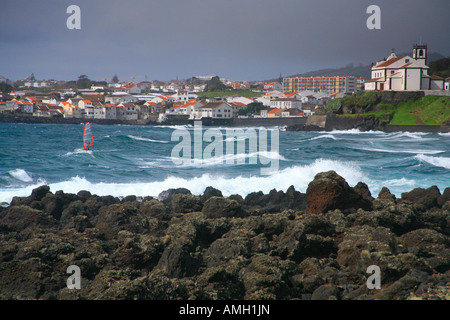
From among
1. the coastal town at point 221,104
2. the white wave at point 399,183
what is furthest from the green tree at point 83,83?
the white wave at point 399,183

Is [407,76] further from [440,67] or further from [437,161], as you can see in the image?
[437,161]

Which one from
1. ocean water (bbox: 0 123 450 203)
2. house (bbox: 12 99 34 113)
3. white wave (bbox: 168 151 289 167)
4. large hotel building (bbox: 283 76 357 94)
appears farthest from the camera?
large hotel building (bbox: 283 76 357 94)

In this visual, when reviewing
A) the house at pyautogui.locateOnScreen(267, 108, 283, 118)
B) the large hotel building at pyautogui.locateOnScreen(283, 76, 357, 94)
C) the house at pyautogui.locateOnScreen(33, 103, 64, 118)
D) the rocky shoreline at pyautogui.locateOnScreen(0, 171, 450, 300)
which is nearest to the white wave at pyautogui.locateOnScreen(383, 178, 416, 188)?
the rocky shoreline at pyautogui.locateOnScreen(0, 171, 450, 300)

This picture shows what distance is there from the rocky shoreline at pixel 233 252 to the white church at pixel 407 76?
4998cm

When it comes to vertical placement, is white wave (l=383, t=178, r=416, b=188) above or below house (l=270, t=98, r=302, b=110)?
below

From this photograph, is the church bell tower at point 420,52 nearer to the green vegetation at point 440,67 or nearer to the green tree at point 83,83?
the green vegetation at point 440,67

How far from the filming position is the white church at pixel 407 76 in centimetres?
5484

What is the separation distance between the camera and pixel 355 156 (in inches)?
949

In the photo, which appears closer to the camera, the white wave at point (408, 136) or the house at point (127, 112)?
the white wave at point (408, 136)

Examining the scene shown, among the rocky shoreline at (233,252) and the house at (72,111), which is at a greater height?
the house at (72,111)

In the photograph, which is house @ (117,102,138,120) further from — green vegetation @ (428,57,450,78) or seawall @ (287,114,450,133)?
green vegetation @ (428,57,450,78)

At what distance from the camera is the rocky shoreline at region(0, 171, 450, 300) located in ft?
16.5

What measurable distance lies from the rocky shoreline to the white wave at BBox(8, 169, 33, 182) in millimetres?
7761

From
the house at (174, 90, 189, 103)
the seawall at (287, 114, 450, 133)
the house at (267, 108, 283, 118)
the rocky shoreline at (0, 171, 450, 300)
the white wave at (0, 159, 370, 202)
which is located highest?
the house at (174, 90, 189, 103)
